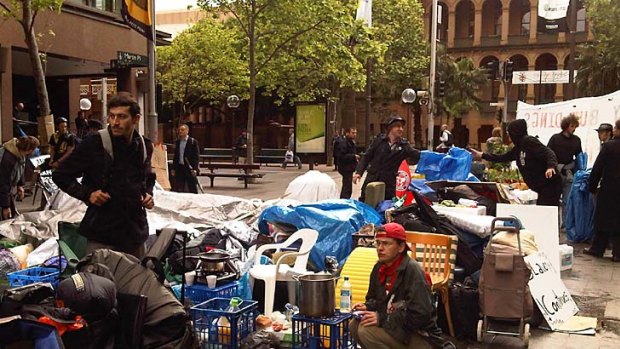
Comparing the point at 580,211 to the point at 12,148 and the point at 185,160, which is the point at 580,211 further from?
the point at 12,148

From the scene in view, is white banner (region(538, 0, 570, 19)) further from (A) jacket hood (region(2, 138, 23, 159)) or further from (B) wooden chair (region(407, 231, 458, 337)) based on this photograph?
(A) jacket hood (region(2, 138, 23, 159))

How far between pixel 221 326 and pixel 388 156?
4.82 m

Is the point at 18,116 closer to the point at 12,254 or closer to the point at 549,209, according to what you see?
the point at 12,254

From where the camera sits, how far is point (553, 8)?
18.6 m

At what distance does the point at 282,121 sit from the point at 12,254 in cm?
4084

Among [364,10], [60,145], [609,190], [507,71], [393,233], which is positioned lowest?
[609,190]

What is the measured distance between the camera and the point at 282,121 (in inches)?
1869

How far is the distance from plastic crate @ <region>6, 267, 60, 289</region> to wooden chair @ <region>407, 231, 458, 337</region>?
125 inches

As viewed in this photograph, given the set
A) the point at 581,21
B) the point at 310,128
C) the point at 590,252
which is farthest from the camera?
the point at 581,21

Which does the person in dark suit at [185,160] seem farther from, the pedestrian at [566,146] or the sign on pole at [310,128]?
the sign on pole at [310,128]

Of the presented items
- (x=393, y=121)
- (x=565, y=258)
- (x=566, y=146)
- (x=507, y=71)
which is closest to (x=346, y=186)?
(x=566, y=146)

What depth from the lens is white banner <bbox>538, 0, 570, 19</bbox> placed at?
1842 centimetres

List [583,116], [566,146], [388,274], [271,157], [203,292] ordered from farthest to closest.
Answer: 1. [271,157]
2. [583,116]
3. [566,146]
4. [203,292]
5. [388,274]

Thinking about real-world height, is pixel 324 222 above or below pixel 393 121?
below
